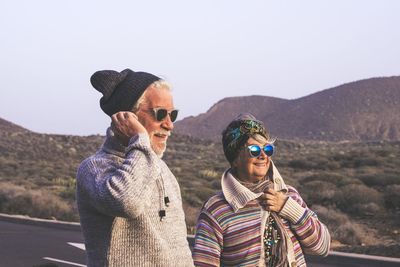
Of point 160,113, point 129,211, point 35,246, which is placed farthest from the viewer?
point 35,246

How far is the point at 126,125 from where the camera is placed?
352cm

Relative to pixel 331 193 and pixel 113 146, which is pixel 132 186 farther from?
pixel 331 193

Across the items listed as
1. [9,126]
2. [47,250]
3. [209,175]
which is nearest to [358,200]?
[47,250]

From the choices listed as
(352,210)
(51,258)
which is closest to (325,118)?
(352,210)

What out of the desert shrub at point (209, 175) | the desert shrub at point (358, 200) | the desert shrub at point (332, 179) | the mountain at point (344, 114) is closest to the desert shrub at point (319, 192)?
the desert shrub at point (358, 200)

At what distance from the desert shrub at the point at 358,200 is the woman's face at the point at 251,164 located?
1935 cm

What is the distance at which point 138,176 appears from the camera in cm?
327

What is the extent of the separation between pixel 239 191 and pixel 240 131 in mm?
346

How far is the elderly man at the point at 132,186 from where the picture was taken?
128 inches

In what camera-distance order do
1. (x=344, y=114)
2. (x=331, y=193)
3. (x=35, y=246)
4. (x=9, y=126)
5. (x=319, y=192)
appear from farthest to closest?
1. (x=344, y=114)
2. (x=9, y=126)
3. (x=319, y=192)
4. (x=331, y=193)
5. (x=35, y=246)

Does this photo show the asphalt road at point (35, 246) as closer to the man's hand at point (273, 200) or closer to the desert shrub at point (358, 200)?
Answer: the man's hand at point (273, 200)

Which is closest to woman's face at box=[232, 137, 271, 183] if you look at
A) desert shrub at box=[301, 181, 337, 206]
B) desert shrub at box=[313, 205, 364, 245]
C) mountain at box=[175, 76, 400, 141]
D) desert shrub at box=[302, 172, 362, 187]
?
desert shrub at box=[313, 205, 364, 245]

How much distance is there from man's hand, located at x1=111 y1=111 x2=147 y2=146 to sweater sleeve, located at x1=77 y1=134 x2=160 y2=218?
5 cm

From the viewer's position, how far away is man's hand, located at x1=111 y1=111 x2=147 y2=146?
138 inches
